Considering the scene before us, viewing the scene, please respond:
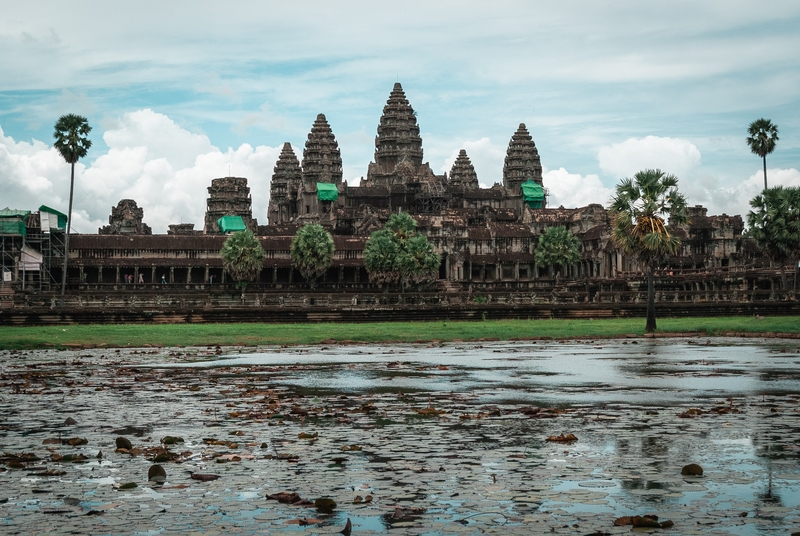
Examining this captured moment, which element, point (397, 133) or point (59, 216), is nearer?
point (59, 216)

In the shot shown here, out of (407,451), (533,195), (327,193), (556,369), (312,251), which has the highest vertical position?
(533,195)

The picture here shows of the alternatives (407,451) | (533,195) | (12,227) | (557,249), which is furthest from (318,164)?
(407,451)

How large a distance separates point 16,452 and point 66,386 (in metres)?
8.63

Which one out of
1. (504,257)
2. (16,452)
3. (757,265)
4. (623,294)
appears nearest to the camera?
(16,452)

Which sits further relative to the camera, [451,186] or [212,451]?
[451,186]

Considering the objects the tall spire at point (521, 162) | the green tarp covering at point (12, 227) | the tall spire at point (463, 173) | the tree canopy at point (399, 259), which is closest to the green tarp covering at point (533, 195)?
the tall spire at point (521, 162)

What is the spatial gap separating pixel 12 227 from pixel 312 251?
2665cm

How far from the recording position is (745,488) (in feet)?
31.0

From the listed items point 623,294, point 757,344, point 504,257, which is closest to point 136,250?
point 504,257

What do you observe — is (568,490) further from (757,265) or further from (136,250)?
(136,250)

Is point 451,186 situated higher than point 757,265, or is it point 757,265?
point 451,186

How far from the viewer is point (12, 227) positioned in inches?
3647

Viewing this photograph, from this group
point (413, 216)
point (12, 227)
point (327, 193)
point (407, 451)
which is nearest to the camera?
point (407, 451)

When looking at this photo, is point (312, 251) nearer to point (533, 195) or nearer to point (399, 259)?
point (399, 259)
